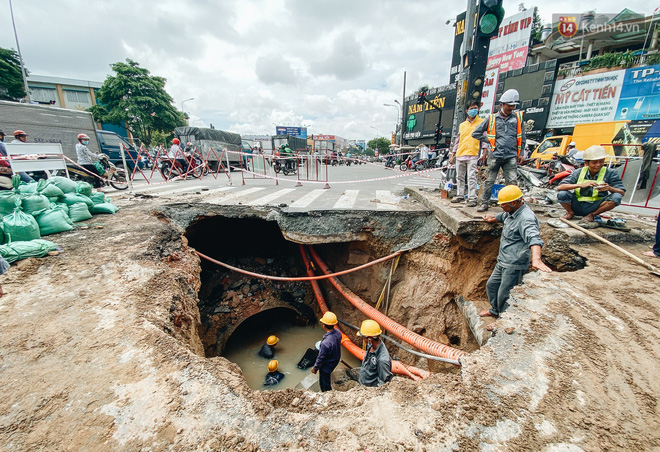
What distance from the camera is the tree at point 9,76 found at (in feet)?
69.1

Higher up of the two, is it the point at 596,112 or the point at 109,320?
the point at 596,112

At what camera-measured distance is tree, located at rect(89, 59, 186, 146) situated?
2333 centimetres

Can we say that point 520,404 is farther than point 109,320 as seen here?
No

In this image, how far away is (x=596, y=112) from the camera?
17.6 m

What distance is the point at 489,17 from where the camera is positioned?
4383 mm

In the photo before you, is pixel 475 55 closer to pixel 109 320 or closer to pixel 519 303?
pixel 519 303

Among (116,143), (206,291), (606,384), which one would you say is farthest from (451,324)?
(116,143)

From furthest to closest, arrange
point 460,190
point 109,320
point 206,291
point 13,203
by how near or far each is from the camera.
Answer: point 206,291 → point 460,190 → point 13,203 → point 109,320

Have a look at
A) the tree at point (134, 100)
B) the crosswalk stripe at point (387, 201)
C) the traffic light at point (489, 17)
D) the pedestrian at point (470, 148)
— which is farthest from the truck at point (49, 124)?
the tree at point (134, 100)

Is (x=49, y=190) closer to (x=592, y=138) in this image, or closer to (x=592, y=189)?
(x=592, y=189)

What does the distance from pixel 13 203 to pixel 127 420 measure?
4194 millimetres

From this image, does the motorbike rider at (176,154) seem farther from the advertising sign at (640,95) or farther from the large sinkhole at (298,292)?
the advertising sign at (640,95)

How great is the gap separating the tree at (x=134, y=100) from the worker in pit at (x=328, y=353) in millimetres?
28761

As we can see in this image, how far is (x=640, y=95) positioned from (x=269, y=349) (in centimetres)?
2511
